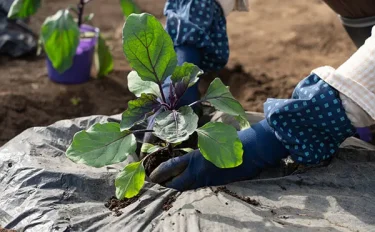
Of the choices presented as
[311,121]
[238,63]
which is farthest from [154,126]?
[238,63]

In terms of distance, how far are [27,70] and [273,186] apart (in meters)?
1.73

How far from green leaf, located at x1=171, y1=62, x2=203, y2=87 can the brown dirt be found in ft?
3.43

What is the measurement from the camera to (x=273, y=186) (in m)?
1.74

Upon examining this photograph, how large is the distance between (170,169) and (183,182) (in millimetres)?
50

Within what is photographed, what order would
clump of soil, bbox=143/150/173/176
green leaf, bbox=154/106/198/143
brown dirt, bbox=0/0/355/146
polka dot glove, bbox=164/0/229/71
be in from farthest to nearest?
brown dirt, bbox=0/0/355/146
polka dot glove, bbox=164/0/229/71
clump of soil, bbox=143/150/173/176
green leaf, bbox=154/106/198/143

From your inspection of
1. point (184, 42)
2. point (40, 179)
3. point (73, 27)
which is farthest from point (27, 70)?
point (40, 179)

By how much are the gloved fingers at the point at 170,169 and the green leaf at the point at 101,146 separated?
0.58 feet

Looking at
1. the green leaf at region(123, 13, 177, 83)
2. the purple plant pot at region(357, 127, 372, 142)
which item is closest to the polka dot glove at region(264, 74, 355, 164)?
the green leaf at region(123, 13, 177, 83)

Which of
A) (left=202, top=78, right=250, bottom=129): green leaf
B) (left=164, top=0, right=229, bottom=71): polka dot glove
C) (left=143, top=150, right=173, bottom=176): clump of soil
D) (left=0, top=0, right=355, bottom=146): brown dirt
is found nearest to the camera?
(left=202, top=78, right=250, bottom=129): green leaf

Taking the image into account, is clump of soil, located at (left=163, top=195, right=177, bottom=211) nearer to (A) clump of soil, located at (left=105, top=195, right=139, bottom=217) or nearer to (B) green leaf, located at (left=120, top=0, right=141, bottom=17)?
→ (A) clump of soil, located at (left=105, top=195, right=139, bottom=217)

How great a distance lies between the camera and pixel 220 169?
179cm

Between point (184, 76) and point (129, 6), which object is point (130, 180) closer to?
point (184, 76)

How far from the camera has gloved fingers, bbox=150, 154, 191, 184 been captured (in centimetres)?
178

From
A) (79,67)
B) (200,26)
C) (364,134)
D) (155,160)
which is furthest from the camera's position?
(79,67)
